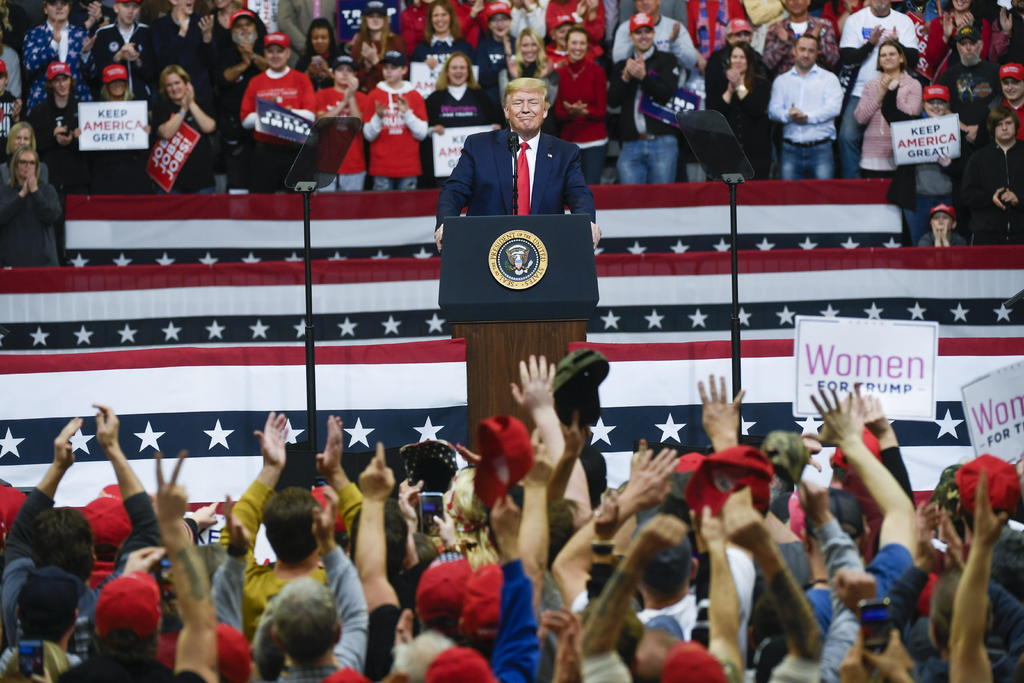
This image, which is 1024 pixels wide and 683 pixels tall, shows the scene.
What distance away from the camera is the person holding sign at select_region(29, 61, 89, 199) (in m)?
11.6

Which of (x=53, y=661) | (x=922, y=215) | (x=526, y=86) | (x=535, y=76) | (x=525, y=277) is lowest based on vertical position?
(x=53, y=661)

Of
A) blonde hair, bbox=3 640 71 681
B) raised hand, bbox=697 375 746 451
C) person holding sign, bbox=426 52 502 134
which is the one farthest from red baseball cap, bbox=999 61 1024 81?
blonde hair, bbox=3 640 71 681

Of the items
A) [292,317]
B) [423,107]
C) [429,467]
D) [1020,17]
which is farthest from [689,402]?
[1020,17]

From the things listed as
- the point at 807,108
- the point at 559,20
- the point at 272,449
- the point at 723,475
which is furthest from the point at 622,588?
the point at 559,20

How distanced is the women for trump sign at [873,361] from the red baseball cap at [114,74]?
274 inches

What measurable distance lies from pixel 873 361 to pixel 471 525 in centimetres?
189

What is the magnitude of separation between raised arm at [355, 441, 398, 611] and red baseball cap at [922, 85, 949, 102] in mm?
8274

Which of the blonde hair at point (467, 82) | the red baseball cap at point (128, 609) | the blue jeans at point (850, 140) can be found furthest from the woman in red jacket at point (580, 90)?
the red baseball cap at point (128, 609)

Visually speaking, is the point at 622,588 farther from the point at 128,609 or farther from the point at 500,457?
the point at 128,609

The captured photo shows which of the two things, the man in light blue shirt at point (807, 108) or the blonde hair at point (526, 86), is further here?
the man in light blue shirt at point (807, 108)

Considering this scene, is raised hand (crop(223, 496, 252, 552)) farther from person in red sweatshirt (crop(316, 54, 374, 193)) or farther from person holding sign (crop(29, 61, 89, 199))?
person holding sign (crop(29, 61, 89, 199))

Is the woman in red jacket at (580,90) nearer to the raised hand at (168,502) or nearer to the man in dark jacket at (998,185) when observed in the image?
the man in dark jacket at (998,185)

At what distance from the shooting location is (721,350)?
846 cm

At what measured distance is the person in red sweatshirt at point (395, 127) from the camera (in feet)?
38.5
